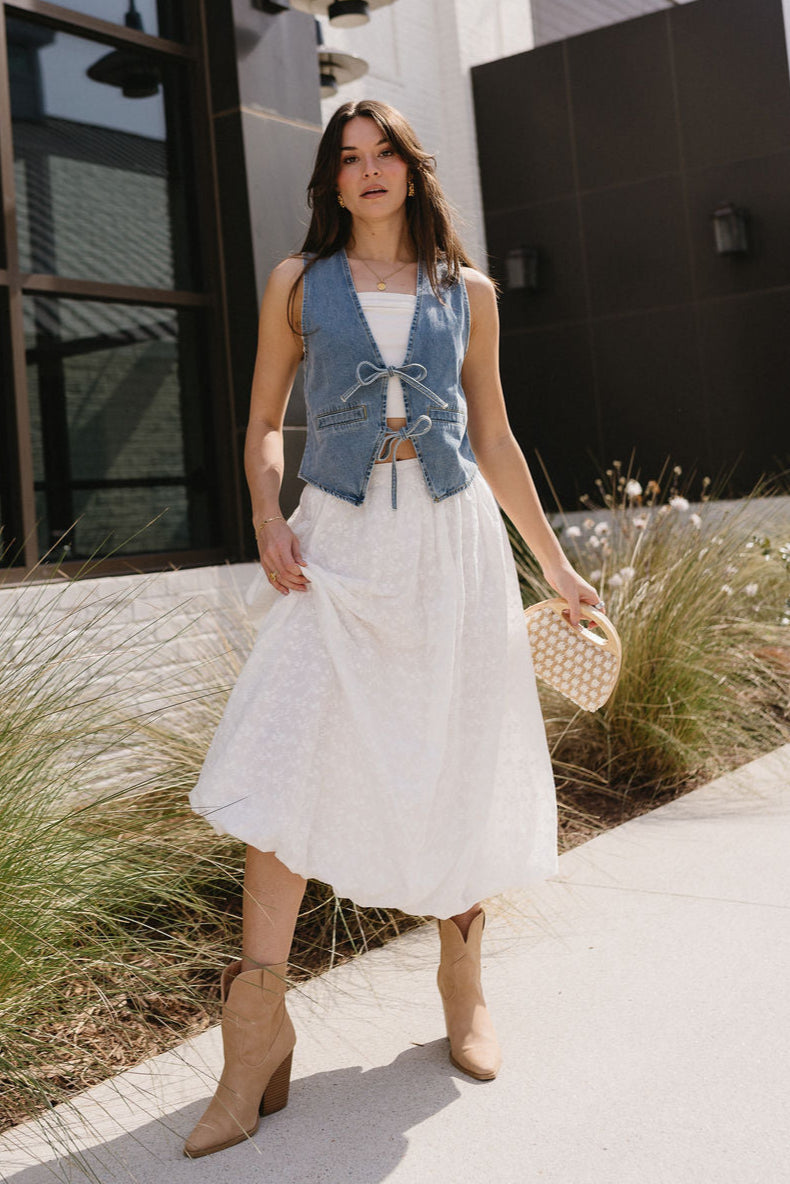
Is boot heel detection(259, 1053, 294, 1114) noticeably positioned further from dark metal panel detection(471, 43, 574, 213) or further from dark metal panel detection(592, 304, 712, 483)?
dark metal panel detection(471, 43, 574, 213)

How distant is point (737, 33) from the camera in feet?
29.5

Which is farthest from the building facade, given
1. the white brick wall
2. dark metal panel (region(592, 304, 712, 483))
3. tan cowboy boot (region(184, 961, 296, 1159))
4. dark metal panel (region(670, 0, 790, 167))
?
dark metal panel (region(670, 0, 790, 167))

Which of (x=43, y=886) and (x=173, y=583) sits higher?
(x=173, y=583)

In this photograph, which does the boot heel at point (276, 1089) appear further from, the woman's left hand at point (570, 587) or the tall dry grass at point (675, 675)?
the tall dry grass at point (675, 675)

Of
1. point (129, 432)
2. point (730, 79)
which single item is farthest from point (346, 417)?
point (730, 79)

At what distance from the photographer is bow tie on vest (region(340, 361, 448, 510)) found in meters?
2.20

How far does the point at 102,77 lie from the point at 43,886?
3.83 metres

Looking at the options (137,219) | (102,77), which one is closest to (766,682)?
(137,219)

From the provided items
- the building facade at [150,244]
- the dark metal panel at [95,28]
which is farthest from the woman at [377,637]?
the dark metal panel at [95,28]

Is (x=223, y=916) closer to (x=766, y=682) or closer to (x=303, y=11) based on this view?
(x=766, y=682)

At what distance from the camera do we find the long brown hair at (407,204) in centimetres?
225

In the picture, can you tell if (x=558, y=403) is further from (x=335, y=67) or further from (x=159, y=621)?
(x=159, y=621)

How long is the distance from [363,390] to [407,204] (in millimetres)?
420

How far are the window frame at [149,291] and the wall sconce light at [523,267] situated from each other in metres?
5.03
